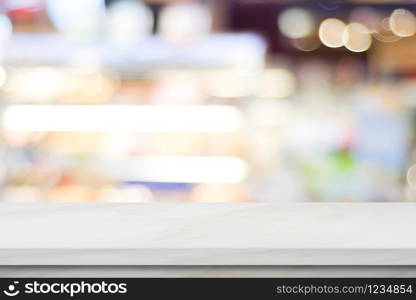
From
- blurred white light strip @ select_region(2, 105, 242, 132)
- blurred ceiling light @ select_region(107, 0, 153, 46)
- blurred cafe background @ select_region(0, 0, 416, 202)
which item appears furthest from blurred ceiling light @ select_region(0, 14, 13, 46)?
blurred ceiling light @ select_region(107, 0, 153, 46)

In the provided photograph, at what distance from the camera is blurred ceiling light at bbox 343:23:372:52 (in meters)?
3.69

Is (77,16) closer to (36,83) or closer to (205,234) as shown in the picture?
(36,83)

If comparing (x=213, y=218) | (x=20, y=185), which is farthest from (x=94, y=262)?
(x=20, y=185)

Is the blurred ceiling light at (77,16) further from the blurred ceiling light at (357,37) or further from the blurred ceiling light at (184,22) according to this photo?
the blurred ceiling light at (357,37)

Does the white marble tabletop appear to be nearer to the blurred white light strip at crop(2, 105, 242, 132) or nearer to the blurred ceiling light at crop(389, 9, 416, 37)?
the blurred white light strip at crop(2, 105, 242, 132)

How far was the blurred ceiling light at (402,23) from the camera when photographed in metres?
3.68

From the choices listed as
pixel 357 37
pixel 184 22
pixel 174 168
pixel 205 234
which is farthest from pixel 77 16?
pixel 205 234

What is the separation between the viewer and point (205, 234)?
379mm

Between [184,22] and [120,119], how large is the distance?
2.13 ft

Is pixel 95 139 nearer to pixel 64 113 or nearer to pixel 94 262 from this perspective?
pixel 64 113

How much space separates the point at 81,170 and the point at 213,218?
3.23 metres

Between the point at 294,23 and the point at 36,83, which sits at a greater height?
the point at 294,23

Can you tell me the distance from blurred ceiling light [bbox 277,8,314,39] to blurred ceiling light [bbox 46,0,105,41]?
1032 millimetres

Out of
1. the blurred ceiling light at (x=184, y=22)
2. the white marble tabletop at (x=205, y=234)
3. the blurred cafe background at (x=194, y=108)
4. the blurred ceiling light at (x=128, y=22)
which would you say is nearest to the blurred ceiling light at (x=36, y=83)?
the blurred cafe background at (x=194, y=108)
